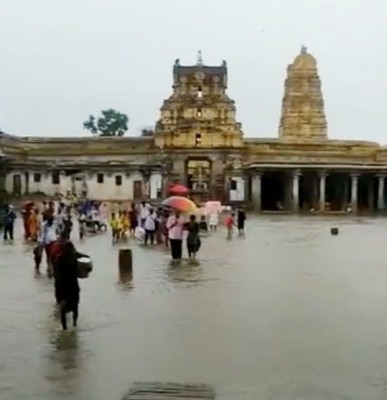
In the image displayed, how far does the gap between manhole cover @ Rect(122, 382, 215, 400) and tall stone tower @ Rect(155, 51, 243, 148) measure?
66.2m

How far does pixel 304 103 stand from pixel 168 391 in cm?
7954

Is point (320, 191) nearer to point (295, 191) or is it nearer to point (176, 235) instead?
point (295, 191)

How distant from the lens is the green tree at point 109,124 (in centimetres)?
11131

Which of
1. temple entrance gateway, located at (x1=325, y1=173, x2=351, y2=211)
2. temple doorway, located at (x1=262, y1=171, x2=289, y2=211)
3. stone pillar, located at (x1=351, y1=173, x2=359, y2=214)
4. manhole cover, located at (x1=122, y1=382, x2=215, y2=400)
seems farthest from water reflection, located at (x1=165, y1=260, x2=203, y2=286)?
temple doorway, located at (x1=262, y1=171, x2=289, y2=211)

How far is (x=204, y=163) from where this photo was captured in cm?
7719

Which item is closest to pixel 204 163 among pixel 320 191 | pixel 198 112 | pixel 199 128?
pixel 199 128

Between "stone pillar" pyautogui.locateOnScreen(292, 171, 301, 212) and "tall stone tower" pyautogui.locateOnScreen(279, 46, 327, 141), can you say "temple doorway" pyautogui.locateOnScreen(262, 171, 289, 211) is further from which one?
"tall stone tower" pyautogui.locateOnScreen(279, 46, 327, 141)

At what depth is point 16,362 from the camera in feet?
34.2

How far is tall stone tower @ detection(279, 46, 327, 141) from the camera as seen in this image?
286 ft

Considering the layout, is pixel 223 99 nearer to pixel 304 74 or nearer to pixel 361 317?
pixel 304 74

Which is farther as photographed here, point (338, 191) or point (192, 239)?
point (338, 191)

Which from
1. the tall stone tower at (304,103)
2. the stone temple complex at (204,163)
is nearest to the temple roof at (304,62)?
the tall stone tower at (304,103)

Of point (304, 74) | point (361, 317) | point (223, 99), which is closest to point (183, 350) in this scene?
point (361, 317)

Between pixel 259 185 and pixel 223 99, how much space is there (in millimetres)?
10132
